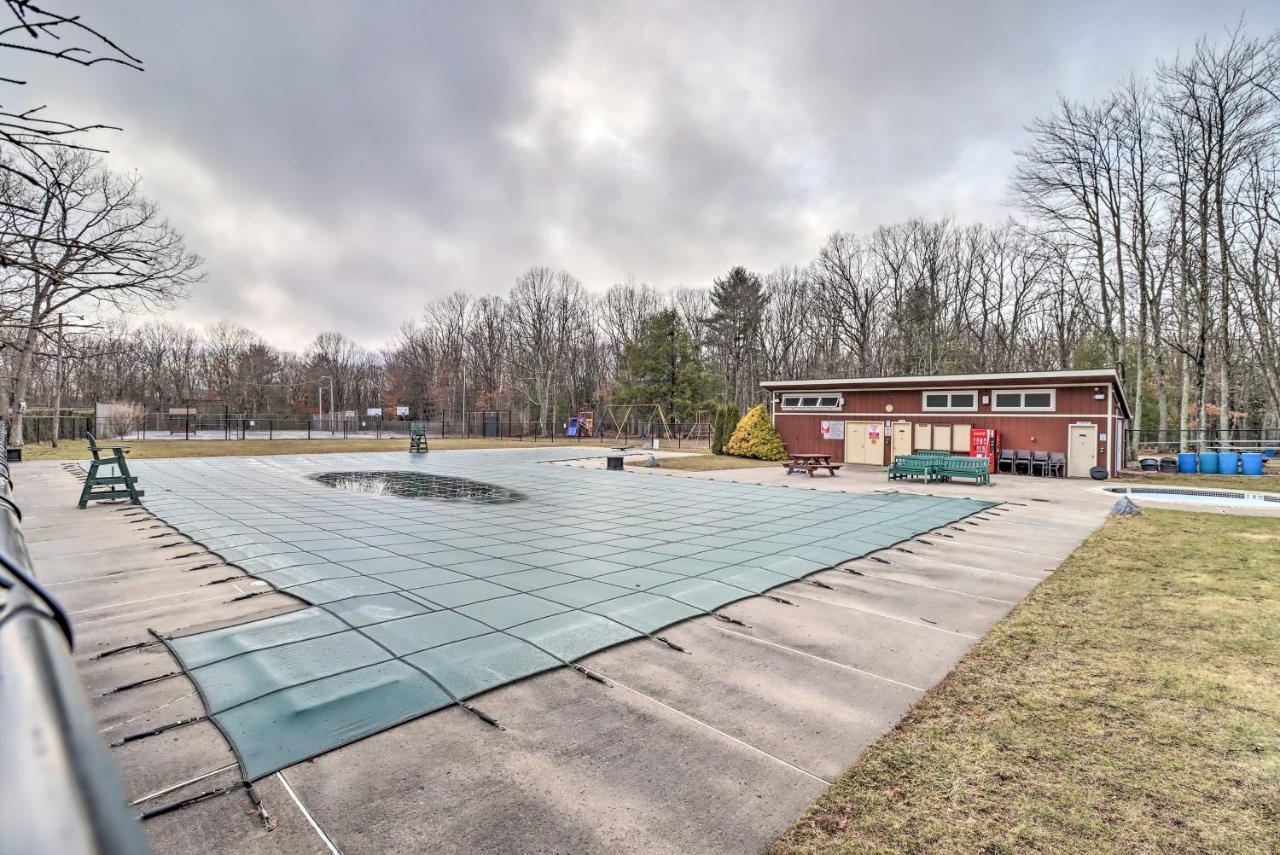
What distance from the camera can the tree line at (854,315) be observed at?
43.4 ft

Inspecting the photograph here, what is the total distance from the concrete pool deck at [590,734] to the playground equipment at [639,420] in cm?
3012

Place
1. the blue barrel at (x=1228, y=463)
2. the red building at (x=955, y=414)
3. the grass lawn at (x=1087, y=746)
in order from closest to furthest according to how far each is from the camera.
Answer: the grass lawn at (x=1087, y=746) → the red building at (x=955, y=414) → the blue barrel at (x=1228, y=463)

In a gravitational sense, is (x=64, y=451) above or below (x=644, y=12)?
below

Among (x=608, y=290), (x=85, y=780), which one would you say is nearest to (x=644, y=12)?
(x=85, y=780)

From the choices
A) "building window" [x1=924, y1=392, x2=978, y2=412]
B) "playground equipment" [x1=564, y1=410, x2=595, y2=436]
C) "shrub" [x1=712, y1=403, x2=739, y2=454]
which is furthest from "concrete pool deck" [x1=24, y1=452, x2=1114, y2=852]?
"playground equipment" [x1=564, y1=410, x2=595, y2=436]

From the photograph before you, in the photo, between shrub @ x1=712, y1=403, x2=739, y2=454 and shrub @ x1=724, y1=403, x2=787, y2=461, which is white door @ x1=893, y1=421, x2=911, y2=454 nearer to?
shrub @ x1=724, y1=403, x2=787, y2=461

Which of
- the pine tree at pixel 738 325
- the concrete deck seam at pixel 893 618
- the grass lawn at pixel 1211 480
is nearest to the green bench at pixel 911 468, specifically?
the grass lawn at pixel 1211 480

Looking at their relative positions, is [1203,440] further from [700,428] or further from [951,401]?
[700,428]

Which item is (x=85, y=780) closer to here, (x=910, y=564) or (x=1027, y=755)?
(x=1027, y=755)

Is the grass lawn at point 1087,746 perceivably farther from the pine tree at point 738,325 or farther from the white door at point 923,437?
the pine tree at point 738,325

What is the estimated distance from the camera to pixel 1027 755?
9.88 feet

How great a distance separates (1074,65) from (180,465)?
3211 cm

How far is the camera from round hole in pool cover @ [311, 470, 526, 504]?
455 inches

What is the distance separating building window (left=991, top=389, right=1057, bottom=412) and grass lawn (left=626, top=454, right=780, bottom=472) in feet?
24.2
